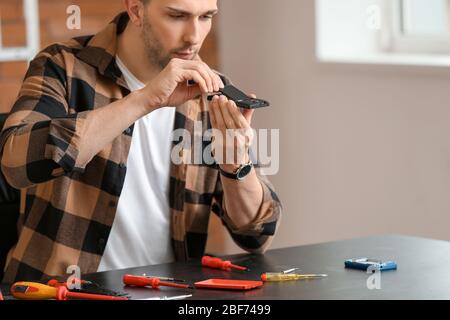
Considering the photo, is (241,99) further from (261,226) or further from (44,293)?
(44,293)

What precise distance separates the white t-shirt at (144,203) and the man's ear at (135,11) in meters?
0.10

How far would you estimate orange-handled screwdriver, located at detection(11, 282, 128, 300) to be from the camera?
5.13 feet

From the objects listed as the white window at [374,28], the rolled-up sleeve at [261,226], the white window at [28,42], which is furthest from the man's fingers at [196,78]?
the white window at [28,42]

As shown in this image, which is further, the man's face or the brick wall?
the brick wall

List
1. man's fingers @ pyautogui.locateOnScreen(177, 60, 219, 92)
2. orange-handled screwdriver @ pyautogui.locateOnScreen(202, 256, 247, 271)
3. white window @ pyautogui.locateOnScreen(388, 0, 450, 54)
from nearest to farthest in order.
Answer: orange-handled screwdriver @ pyautogui.locateOnScreen(202, 256, 247, 271)
man's fingers @ pyautogui.locateOnScreen(177, 60, 219, 92)
white window @ pyautogui.locateOnScreen(388, 0, 450, 54)

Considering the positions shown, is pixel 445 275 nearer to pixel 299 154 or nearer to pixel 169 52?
pixel 169 52

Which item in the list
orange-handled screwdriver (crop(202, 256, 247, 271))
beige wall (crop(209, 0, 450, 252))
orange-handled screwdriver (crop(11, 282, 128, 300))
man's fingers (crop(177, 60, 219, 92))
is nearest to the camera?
orange-handled screwdriver (crop(11, 282, 128, 300))

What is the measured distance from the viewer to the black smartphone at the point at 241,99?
182 centimetres

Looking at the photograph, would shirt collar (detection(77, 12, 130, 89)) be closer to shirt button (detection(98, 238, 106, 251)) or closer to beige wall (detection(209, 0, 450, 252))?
shirt button (detection(98, 238, 106, 251))

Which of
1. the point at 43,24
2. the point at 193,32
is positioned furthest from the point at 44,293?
the point at 43,24

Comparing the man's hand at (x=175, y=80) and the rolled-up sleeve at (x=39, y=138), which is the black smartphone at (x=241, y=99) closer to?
the man's hand at (x=175, y=80)

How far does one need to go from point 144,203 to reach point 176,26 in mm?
414

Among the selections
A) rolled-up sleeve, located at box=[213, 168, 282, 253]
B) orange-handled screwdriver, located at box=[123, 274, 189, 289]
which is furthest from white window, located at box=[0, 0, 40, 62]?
orange-handled screwdriver, located at box=[123, 274, 189, 289]
